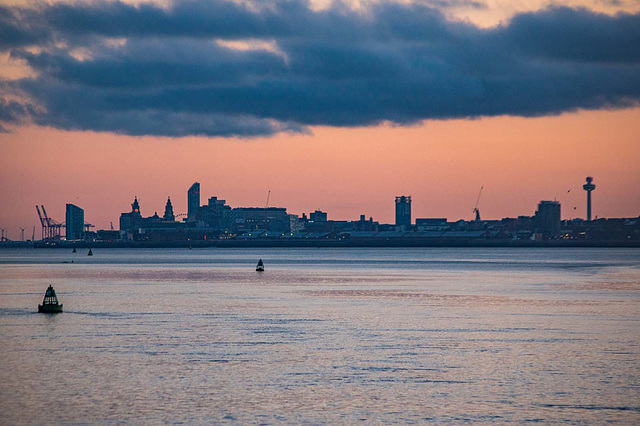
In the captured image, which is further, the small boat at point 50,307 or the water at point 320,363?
the small boat at point 50,307

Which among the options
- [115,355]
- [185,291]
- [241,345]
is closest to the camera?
[115,355]

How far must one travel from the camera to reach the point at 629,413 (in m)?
27.9

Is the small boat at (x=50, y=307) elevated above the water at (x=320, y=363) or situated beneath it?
elevated above

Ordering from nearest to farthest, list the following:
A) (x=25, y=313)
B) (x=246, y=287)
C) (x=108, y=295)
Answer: (x=25, y=313), (x=108, y=295), (x=246, y=287)

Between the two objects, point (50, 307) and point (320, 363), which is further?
point (50, 307)

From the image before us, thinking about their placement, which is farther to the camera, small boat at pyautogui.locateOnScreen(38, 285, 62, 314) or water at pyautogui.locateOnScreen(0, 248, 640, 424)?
small boat at pyautogui.locateOnScreen(38, 285, 62, 314)

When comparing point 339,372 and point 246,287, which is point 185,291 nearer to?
point 246,287

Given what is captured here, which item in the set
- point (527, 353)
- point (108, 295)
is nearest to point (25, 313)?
point (108, 295)

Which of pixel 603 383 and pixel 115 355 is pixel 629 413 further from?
pixel 115 355

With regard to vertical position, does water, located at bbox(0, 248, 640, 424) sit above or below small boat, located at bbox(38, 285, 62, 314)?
below

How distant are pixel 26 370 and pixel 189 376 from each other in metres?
7.22

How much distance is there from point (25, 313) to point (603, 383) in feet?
142

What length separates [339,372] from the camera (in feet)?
117

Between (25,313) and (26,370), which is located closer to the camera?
(26,370)
